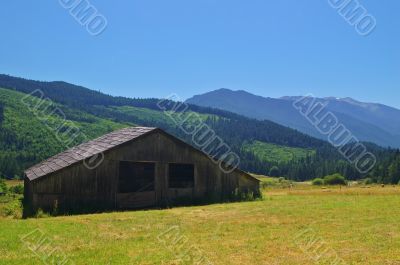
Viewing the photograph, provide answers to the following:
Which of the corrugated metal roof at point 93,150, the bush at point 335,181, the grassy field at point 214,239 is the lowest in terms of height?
the grassy field at point 214,239

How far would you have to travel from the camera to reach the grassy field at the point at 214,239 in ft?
43.2

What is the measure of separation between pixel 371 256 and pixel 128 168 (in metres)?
24.7

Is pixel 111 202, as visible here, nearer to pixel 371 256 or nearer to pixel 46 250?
pixel 46 250

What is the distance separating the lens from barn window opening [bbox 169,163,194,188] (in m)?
33.9

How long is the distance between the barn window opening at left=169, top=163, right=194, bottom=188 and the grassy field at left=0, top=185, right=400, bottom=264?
1026 centimetres

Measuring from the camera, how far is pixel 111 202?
97.0 feet

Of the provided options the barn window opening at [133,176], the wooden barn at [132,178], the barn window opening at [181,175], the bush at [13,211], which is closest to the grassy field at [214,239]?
the wooden barn at [132,178]

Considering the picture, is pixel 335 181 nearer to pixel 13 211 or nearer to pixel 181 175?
pixel 181 175

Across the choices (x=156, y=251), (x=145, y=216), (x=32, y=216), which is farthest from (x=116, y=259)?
(x=32, y=216)

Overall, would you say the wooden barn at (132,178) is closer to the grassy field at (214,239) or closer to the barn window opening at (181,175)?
the barn window opening at (181,175)

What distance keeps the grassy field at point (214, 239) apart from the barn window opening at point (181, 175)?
10263 millimetres

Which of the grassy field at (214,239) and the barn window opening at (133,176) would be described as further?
the barn window opening at (133,176)

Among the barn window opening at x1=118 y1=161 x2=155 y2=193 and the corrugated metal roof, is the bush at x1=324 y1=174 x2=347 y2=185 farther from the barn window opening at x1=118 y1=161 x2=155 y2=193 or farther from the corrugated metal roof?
the corrugated metal roof

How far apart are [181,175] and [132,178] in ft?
13.5
